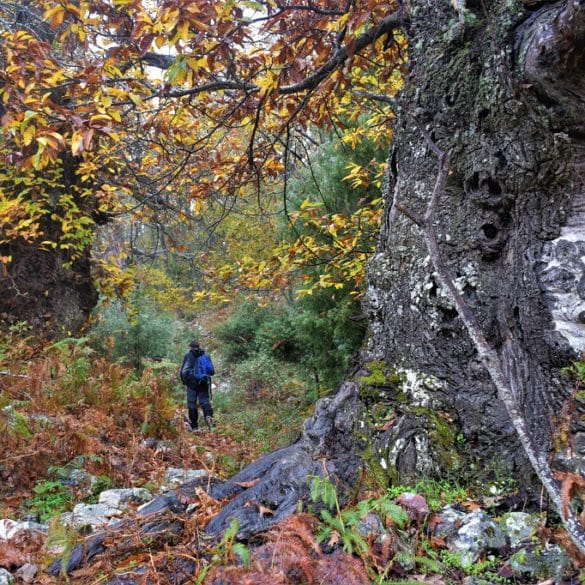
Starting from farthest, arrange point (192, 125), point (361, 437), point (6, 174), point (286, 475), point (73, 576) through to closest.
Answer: point (6, 174) < point (192, 125) < point (361, 437) < point (286, 475) < point (73, 576)

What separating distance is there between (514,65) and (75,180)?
8488 millimetres

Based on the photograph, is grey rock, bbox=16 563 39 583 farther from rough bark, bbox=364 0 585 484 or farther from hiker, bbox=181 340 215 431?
hiker, bbox=181 340 215 431

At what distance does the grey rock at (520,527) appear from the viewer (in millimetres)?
1903

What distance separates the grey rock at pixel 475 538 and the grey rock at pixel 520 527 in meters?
0.04

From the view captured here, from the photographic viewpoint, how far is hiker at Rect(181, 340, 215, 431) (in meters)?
8.98

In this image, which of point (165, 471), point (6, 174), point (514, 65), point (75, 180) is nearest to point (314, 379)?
point (165, 471)

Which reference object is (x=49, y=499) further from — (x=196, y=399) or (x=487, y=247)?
(x=196, y=399)

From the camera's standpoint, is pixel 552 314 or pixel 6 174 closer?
pixel 552 314

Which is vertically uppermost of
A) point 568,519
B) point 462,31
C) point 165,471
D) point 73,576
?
point 462,31

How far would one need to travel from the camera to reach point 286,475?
2438mm

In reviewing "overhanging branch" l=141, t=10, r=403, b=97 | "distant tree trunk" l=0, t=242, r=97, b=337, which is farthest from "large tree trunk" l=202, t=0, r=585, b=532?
"distant tree trunk" l=0, t=242, r=97, b=337

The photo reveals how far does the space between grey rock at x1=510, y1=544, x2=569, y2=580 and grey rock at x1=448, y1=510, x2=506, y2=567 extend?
0.11 meters

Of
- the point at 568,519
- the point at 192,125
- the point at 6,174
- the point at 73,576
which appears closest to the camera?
the point at 568,519

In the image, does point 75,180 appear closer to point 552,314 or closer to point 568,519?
point 552,314
